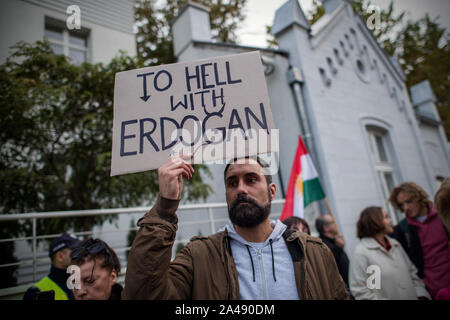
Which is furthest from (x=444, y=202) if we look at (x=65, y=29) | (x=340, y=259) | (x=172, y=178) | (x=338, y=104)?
(x=65, y=29)

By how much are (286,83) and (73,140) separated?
4921 millimetres

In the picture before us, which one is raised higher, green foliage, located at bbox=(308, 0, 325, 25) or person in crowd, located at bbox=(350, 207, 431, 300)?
green foliage, located at bbox=(308, 0, 325, 25)

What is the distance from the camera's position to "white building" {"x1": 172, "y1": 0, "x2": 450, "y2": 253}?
21.4 ft

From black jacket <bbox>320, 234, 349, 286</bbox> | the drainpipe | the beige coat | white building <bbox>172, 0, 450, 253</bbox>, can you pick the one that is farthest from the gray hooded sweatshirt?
the drainpipe

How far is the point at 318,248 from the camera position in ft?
5.56

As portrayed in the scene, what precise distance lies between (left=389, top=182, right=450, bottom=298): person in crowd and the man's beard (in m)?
2.46

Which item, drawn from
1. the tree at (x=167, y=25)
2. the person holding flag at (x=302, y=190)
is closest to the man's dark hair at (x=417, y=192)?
the person holding flag at (x=302, y=190)

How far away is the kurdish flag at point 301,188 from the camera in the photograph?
4.37m

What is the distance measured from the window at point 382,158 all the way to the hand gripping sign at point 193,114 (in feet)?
25.3

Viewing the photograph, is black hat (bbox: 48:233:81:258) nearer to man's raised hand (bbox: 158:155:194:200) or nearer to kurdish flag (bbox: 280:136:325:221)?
man's raised hand (bbox: 158:155:194:200)

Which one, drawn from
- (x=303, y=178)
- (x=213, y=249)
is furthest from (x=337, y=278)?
(x=303, y=178)
